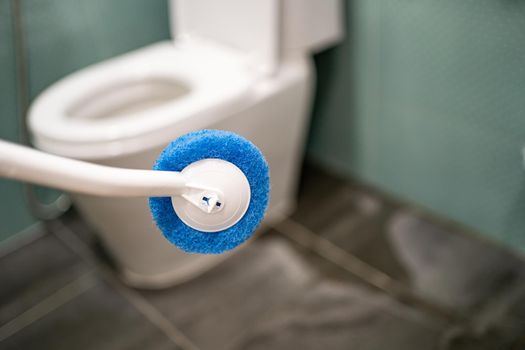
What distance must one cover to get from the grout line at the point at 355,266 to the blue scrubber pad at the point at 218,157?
67cm

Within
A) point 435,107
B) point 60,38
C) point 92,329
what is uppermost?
point 60,38

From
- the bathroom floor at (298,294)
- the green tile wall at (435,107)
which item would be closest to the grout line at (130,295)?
the bathroom floor at (298,294)

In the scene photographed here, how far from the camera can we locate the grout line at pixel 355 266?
3.58 ft

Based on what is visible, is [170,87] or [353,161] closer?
[170,87]

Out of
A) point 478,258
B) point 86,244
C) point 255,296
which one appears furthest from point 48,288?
point 478,258

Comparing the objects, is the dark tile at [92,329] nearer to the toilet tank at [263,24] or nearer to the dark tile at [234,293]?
the dark tile at [234,293]

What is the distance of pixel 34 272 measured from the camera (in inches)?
47.6

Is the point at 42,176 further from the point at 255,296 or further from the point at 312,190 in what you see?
the point at 312,190

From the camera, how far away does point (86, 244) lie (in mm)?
1277

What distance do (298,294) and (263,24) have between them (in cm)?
57

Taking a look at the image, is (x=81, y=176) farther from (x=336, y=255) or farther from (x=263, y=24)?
(x=336, y=255)

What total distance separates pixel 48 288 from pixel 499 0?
1048mm

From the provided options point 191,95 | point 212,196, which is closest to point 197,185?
point 212,196

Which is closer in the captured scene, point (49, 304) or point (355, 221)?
point (49, 304)
